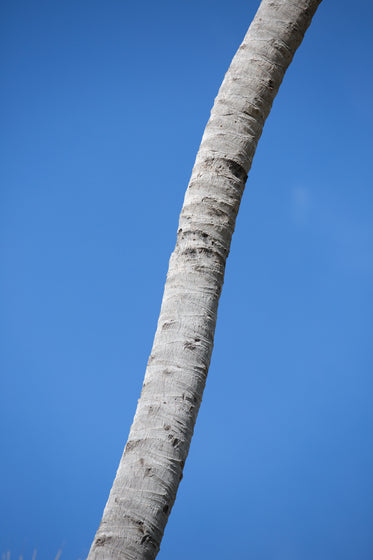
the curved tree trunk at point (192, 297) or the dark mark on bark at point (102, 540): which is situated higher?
the curved tree trunk at point (192, 297)

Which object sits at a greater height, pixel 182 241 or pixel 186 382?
pixel 182 241

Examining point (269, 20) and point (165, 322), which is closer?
point (165, 322)

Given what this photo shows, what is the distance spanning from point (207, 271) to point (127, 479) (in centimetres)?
72

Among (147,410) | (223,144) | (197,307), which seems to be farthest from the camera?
(223,144)

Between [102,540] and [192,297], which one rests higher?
[192,297]

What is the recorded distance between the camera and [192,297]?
168 centimetres

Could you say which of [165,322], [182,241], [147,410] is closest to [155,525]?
[147,410]

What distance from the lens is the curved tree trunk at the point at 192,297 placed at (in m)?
1.35

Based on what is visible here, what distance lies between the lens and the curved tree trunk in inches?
53.3

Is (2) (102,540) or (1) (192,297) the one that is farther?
(1) (192,297)

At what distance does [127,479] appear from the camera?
1398mm

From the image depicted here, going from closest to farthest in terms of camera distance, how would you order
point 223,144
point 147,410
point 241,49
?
point 147,410 < point 223,144 < point 241,49

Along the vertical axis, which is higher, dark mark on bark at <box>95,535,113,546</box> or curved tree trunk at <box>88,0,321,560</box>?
curved tree trunk at <box>88,0,321,560</box>

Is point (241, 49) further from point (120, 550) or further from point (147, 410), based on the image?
point (120, 550)
